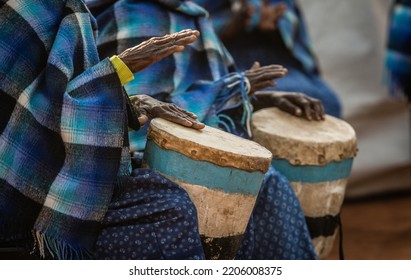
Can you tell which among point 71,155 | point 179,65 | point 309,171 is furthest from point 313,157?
point 71,155

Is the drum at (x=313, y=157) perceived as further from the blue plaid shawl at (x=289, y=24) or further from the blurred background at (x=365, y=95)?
the blurred background at (x=365, y=95)

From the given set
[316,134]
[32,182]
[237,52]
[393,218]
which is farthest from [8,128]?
[393,218]

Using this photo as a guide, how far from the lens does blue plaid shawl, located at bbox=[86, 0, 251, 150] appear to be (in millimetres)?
2570

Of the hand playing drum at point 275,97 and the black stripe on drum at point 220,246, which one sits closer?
the black stripe on drum at point 220,246

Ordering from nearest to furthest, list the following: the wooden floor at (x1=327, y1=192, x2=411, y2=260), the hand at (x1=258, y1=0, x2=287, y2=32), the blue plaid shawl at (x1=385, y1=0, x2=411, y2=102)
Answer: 1. the hand at (x1=258, y1=0, x2=287, y2=32)
2. the wooden floor at (x1=327, y1=192, x2=411, y2=260)
3. the blue plaid shawl at (x1=385, y1=0, x2=411, y2=102)

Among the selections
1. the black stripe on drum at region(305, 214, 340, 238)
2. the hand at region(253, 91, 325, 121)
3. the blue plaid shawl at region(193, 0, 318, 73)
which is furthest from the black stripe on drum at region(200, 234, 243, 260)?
the blue plaid shawl at region(193, 0, 318, 73)

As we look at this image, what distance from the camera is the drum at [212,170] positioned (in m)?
2.24

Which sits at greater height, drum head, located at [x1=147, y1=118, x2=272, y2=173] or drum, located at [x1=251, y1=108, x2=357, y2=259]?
drum head, located at [x1=147, y1=118, x2=272, y2=173]

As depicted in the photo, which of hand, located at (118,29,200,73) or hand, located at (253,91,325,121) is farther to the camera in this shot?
hand, located at (253,91,325,121)

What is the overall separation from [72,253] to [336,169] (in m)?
0.83

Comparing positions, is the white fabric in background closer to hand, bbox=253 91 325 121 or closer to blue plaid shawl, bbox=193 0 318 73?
blue plaid shawl, bbox=193 0 318 73

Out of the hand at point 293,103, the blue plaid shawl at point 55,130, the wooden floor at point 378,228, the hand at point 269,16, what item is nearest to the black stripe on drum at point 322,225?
the hand at point 293,103

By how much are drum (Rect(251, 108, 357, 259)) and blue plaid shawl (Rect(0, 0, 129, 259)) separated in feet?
1.81
